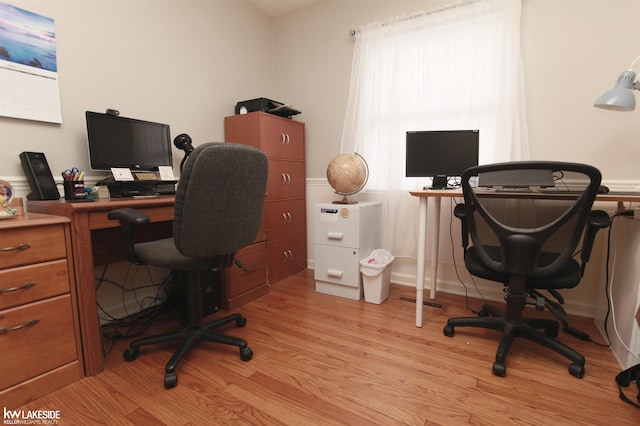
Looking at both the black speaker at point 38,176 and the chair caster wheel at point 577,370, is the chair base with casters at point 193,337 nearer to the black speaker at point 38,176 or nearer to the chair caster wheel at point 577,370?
the black speaker at point 38,176

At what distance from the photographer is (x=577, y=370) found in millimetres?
1327

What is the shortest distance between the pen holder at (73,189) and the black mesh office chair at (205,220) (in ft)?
1.33

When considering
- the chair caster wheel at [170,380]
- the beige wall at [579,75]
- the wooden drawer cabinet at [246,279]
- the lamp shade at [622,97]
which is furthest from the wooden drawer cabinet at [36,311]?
the beige wall at [579,75]

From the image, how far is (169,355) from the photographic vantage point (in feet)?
5.00

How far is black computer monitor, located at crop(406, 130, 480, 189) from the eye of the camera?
2.05 m

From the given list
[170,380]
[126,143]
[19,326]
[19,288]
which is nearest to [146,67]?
[126,143]

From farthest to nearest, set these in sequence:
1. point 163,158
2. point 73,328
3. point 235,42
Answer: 1. point 235,42
2. point 163,158
3. point 73,328

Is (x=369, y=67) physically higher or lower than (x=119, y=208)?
higher

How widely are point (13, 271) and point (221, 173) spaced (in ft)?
2.82

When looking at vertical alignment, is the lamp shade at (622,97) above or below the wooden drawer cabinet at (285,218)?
above

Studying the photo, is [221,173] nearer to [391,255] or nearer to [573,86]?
[391,255]

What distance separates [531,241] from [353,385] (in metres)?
0.99

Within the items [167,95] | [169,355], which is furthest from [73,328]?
[167,95]

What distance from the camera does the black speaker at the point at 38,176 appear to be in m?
1.50
